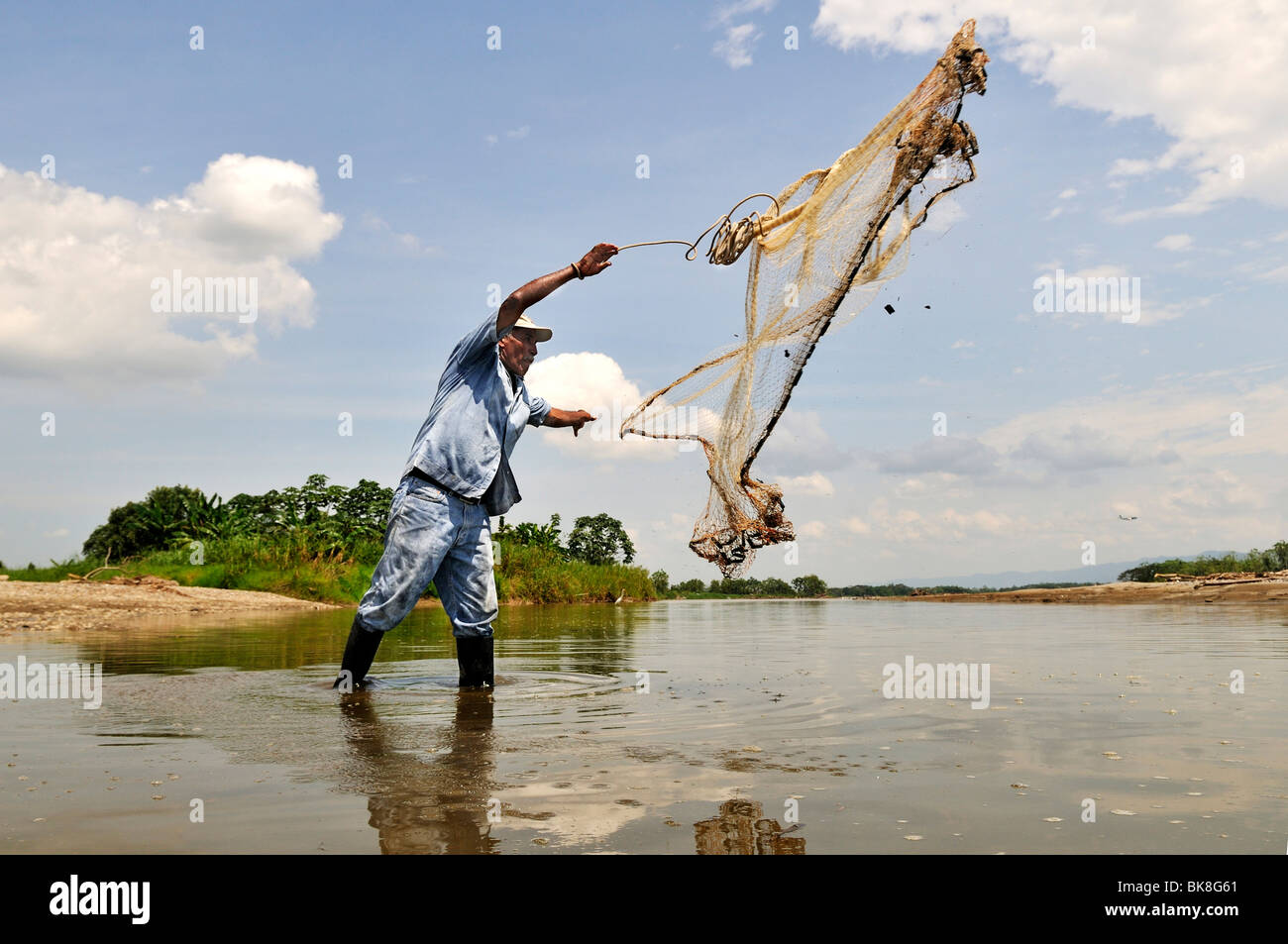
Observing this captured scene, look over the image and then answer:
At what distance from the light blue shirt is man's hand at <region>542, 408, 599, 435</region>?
58cm

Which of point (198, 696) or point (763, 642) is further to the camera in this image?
point (763, 642)

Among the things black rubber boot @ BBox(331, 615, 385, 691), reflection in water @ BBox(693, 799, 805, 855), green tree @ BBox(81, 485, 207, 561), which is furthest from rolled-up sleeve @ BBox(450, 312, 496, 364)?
green tree @ BBox(81, 485, 207, 561)

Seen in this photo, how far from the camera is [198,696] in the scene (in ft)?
18.4

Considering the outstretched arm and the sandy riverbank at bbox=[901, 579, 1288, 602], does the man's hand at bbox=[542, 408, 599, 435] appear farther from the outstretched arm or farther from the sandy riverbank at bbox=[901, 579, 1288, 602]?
the sandy riverbank at bbox=[901, 579, 1288, 602]

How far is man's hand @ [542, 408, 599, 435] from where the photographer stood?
6828 mm

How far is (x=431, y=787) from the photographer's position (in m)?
3.12

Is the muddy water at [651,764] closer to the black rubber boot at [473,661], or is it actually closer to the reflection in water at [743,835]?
the reflection in water at [743,835]

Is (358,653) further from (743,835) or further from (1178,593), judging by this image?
(1178,593)

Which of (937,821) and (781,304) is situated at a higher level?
(781,304)

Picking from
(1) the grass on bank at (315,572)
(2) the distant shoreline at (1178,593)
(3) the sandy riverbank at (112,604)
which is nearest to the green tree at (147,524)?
(1) the grass on bank at (315,572)

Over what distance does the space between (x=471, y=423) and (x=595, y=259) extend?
4.58 ft
